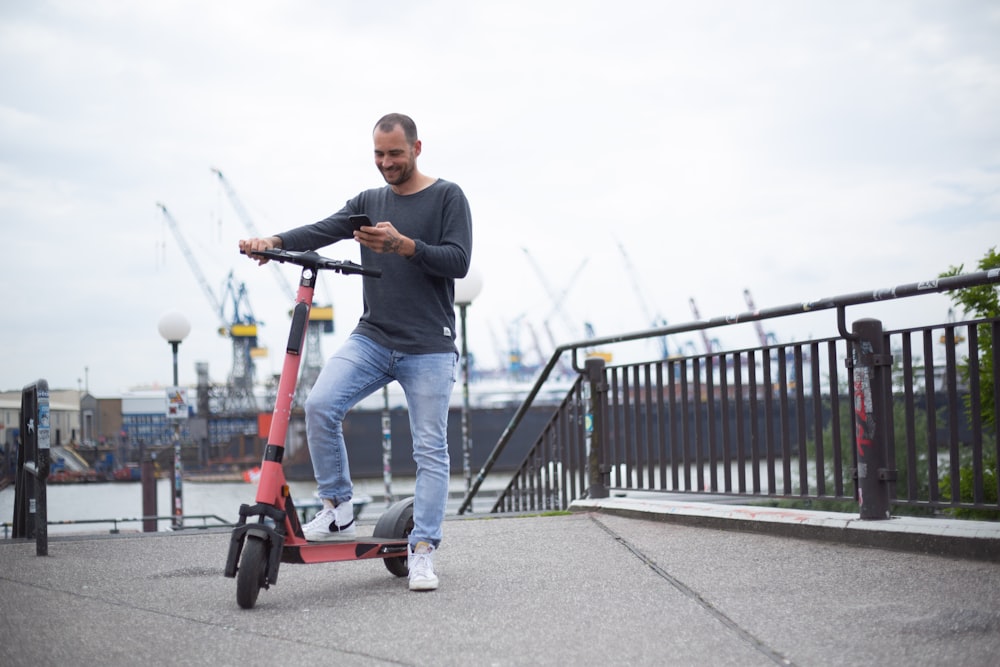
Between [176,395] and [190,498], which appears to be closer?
[176,395]

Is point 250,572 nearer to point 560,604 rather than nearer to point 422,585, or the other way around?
point 422,585

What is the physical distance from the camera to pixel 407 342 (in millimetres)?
2900

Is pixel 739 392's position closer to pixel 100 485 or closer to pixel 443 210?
pixel 443 210

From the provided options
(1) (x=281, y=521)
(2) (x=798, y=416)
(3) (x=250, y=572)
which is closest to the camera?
(3) (x=250, y=572)

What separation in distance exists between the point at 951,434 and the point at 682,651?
5.24ft

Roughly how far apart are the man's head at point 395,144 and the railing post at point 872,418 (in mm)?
1787

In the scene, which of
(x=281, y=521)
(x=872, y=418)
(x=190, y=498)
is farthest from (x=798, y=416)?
(x=190, y=498)

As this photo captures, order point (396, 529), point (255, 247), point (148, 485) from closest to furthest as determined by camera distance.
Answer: point (255, 247)
point (396, 529)
point (148, 485)

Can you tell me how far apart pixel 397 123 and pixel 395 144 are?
7 centimetres

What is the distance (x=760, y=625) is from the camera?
2.17 meters

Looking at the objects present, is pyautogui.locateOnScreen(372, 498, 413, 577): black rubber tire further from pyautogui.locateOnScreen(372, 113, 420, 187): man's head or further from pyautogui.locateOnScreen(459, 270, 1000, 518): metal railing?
pyautogui.locateOnScreen(459, 270, 1000, 518): metal railing

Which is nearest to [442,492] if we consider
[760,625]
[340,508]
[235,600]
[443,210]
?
[340,508]

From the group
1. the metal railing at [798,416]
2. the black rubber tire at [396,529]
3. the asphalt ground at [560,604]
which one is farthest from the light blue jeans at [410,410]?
the metal railing at [798,416]

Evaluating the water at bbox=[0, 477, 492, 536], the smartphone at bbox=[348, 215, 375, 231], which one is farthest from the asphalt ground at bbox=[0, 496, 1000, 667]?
the water at bbox=[0, 477, 492, 536]
